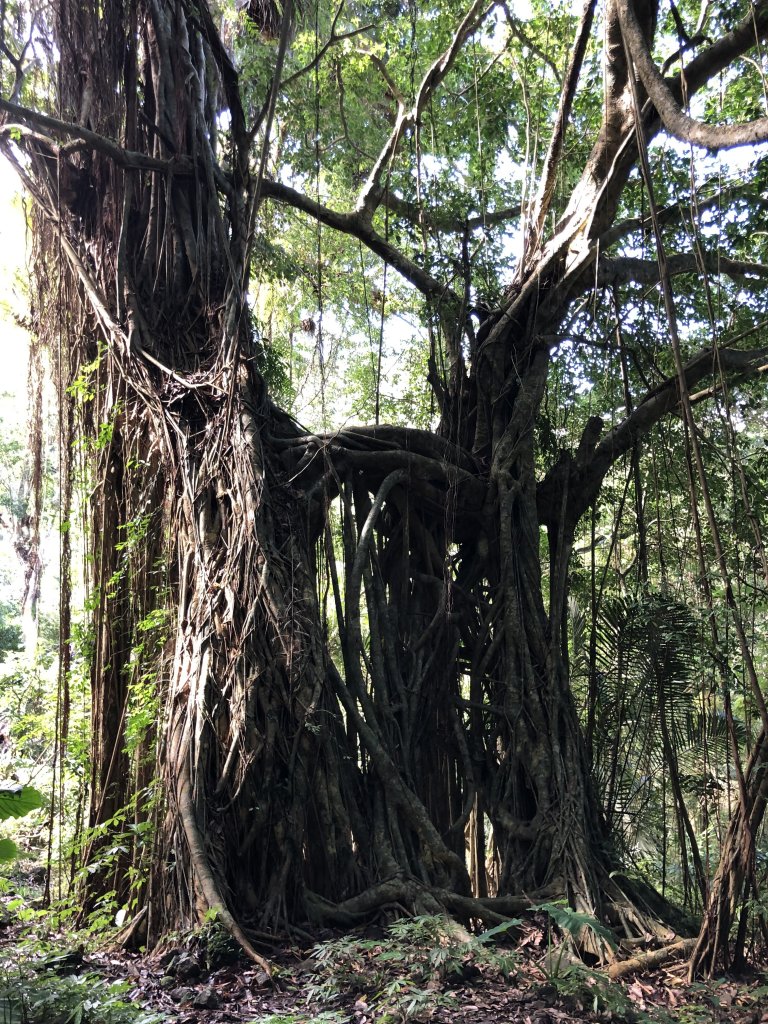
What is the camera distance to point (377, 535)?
5.16 metres

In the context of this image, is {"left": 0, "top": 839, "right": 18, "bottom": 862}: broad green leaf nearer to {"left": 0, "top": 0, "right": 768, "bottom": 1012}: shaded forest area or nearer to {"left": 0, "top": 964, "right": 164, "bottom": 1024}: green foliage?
{"left": 0, "top": 964, "right": 164, "bottom": 1024}: green foliage

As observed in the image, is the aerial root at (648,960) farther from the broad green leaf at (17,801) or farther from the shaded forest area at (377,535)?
the broad green leaf at (17,801)

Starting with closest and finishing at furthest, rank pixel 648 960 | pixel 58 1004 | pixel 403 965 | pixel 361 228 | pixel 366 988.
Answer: pixel 58 1004
pixel 366 988
pixel 403 965
pixel 648 960
pixel 361 228

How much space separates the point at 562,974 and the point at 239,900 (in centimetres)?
133

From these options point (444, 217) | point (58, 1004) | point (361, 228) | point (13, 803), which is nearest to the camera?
point (58, 1004)

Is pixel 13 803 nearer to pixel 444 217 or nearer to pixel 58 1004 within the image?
pixel 58 1004

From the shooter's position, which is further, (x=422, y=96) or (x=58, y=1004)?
(x=422, y=96)

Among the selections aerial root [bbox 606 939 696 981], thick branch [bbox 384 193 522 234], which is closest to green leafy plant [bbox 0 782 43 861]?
Result: aerial root [bbox 606 939 696 981]

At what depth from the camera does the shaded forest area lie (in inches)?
144

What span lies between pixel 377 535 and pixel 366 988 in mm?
2677

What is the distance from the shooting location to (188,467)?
4227 mm

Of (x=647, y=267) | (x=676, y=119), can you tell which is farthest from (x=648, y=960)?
(x=647, y=267)

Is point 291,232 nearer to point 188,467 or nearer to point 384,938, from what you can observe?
point 188,467

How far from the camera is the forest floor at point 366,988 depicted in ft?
8.87
